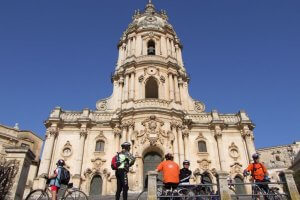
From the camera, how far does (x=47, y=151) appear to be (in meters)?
25.5

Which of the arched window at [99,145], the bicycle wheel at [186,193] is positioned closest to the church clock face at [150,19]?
the arched window at [99,145]

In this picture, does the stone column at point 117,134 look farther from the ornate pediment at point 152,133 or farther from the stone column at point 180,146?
the stone column at point 180,146

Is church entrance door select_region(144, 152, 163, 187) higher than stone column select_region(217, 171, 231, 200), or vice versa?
church entrance door select_region(144, 152, 163, 187)

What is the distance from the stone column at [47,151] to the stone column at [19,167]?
14835 mm

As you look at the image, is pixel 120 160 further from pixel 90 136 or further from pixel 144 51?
pixel 144 51

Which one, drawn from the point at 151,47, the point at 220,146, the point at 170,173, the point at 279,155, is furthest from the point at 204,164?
the point at 279,155

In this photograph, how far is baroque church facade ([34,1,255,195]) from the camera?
958 inches

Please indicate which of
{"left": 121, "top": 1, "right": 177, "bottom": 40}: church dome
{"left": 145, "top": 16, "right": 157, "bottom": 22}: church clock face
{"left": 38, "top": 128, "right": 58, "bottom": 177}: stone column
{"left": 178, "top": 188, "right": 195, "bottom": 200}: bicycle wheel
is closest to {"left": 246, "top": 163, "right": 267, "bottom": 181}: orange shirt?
{"left": 178, "top": 188, "right": 195, "bottom": 200}: bicycle wheel

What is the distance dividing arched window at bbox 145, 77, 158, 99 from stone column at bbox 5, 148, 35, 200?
2017 cm

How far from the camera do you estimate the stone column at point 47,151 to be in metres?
24.6

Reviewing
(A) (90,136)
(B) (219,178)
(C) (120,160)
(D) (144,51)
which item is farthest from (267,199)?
(D) (144,51)

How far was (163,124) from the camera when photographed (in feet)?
82.0

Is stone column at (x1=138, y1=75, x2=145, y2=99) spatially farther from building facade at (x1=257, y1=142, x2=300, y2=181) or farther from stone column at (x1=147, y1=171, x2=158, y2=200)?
building facade at (x1=257, y1=142, x2=300, y2=181)

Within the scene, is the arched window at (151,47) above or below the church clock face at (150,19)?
below
